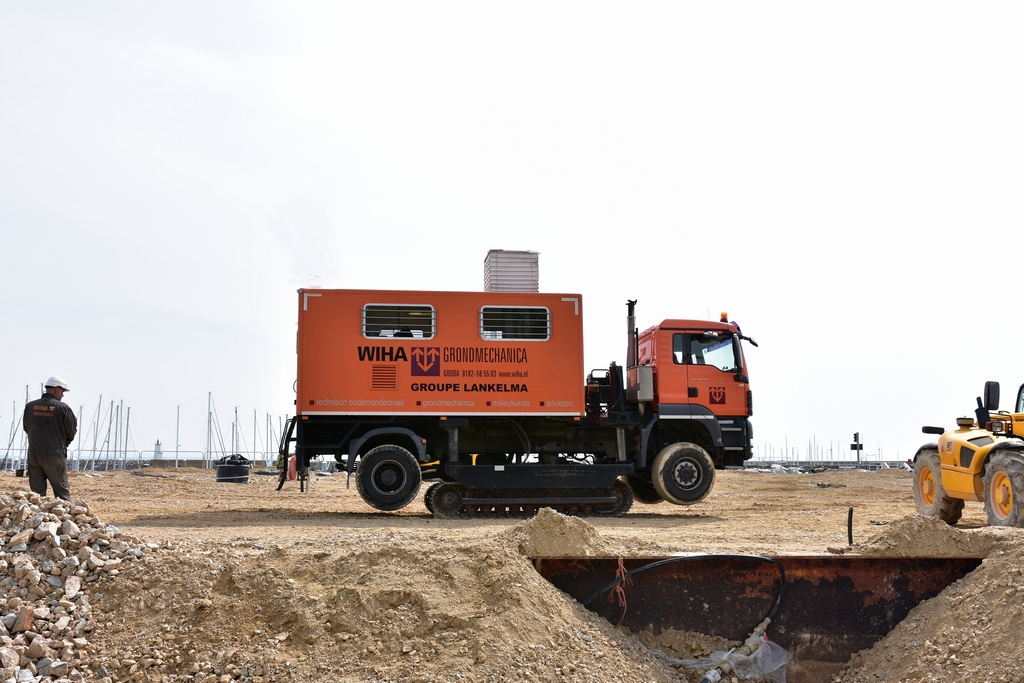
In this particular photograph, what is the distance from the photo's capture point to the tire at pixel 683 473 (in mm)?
14086

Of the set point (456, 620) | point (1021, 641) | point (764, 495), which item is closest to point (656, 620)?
point (456, 620)

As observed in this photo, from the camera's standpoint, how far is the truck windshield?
47.9 feet

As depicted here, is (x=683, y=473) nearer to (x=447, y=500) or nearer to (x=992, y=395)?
(x=447, y=500)

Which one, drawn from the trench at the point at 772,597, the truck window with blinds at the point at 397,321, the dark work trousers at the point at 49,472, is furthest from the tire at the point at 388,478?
→ the trench at the point at 772,597

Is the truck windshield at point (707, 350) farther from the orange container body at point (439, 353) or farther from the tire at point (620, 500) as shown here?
the tire at point (620, 500)

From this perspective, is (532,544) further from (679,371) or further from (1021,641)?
(679,371)

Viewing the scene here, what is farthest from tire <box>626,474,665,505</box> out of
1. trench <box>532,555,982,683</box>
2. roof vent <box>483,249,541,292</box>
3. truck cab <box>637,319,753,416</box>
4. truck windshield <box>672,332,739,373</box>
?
trench <box>532,555,982,683</box>

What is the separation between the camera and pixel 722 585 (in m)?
6.62

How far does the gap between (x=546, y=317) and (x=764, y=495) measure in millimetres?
10623

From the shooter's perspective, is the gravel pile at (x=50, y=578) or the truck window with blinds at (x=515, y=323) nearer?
the gravel pile at (x=50, y=578)

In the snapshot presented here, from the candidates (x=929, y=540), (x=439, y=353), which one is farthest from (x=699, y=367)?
(x=929, y=540)

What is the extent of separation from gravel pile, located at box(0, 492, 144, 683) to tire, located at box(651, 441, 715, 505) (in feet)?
29.5

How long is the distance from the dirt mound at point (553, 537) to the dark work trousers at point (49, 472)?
231 inches

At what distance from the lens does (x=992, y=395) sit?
10844mm
